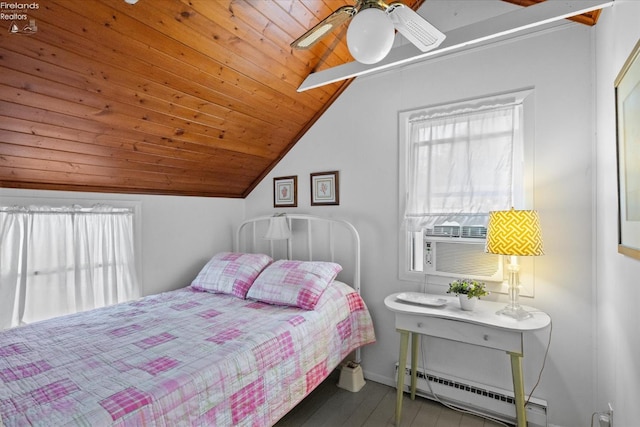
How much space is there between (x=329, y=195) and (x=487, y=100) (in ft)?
4.82

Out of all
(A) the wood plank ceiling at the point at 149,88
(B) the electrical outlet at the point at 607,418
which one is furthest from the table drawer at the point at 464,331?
(A) the wood plank ceiling at the point at 149,88

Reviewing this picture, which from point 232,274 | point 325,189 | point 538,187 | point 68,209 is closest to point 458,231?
point 538,187

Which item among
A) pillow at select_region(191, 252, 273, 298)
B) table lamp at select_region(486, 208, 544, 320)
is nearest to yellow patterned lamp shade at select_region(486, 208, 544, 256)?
table lamp at select_region(486, 208, 544, 320)

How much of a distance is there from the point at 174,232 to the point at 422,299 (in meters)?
2.34

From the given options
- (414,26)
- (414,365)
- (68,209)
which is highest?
(414,26)

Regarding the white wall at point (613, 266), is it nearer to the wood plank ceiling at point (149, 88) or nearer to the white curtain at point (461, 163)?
the white curtain at point (461, 163)

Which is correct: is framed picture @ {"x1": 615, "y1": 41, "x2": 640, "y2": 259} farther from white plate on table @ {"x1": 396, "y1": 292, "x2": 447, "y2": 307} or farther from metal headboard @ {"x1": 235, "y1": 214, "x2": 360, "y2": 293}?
metal headboard @ {"x1": 235, "y1": 214, "x2": 360, "y2": 293}

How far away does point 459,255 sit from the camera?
7.92 ft

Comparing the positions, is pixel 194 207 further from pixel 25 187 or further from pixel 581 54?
pixel 581 54

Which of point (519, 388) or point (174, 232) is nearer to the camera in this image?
point (519, 388)

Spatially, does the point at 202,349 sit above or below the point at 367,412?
above

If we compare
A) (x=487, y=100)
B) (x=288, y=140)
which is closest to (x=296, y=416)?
(x=288, y=140)

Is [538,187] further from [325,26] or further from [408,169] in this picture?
[325,26]

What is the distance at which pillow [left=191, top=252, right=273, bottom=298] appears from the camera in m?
2.70
